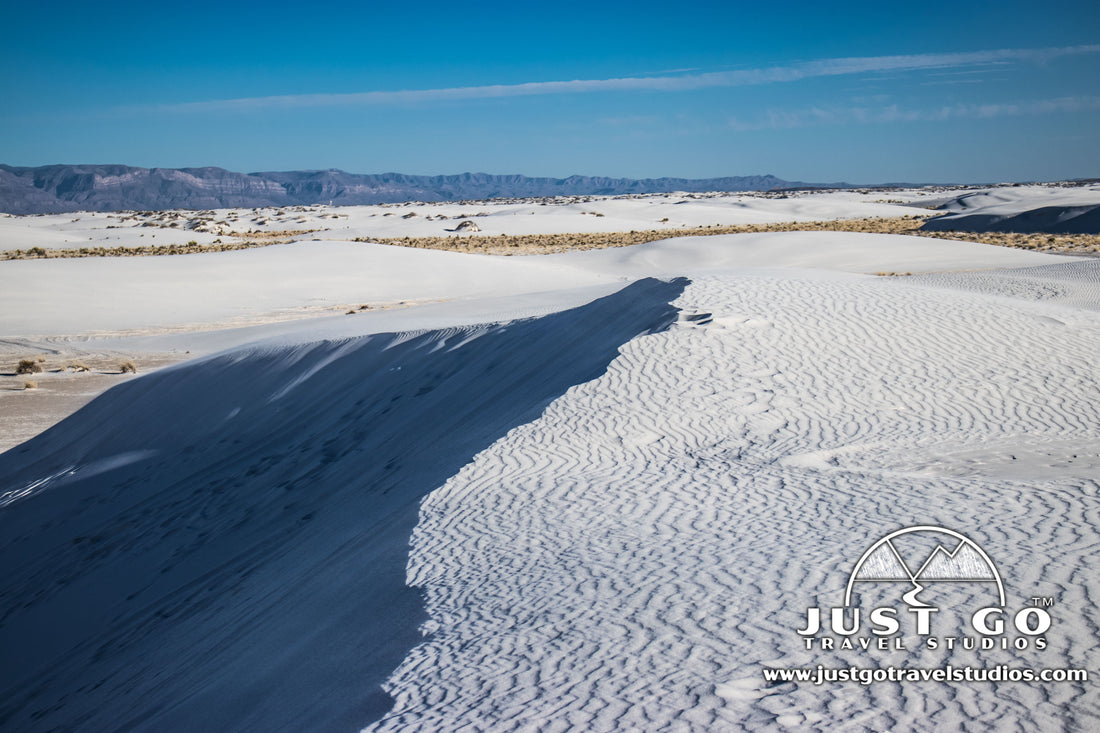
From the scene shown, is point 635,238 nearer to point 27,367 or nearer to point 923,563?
point 27,367

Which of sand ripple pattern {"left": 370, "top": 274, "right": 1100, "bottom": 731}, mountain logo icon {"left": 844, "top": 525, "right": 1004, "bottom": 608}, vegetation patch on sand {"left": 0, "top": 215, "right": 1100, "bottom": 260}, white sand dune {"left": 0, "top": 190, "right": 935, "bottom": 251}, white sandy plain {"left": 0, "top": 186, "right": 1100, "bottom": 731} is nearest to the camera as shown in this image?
sand ripple pattern {"left": 370, "top": 274, "right": 1100, "bottom": 731}

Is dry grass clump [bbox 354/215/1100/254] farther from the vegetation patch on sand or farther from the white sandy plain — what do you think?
the white sandy plain

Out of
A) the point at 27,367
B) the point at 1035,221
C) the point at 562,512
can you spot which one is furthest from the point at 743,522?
the point at 1035,221

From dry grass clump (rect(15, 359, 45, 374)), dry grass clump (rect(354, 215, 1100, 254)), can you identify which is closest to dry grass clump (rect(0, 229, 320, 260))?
dry grass clump (rect(354, 215, 1100, 254))

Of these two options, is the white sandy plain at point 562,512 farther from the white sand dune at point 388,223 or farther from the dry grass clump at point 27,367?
the white sand dune at point 388,223

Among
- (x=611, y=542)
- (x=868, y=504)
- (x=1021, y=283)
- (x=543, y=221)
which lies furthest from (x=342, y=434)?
(x=543, y=221)
